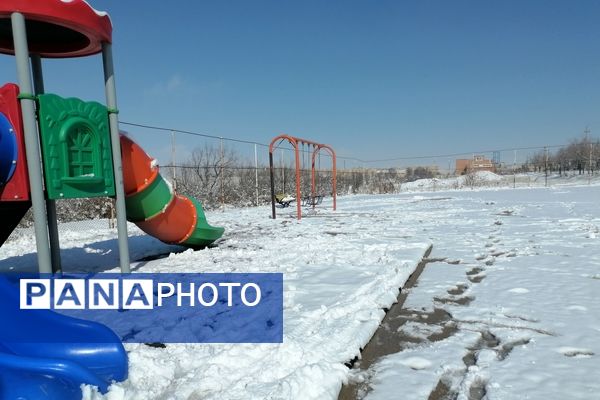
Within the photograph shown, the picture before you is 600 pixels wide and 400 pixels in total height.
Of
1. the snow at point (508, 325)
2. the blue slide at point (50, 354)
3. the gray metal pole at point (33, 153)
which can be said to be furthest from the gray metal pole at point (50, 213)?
the snow at point (508, 325)

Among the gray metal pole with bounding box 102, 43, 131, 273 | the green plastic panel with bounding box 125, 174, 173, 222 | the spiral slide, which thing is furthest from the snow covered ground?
the gray metal pole with bounding box 102, 43, 131, 273

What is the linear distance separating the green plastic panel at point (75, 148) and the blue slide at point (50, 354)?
1.59 metres

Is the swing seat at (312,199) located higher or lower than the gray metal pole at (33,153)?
lower

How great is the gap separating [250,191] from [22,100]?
1452 centimetres

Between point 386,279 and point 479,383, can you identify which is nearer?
point 479,383

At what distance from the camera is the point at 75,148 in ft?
13.1

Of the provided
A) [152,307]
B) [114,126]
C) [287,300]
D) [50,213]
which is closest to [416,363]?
[287,300]

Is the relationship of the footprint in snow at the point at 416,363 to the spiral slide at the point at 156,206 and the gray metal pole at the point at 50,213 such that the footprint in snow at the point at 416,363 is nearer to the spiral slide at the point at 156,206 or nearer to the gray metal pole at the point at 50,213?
the spiral slide at the point at 156,206

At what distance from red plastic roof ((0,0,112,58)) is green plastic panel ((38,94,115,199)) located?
0.69 m

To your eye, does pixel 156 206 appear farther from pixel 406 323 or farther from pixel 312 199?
pixel 312 199

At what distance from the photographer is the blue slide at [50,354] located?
183 cm

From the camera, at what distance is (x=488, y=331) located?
2996 mm

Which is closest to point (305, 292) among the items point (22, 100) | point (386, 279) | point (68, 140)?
point (386, 279)

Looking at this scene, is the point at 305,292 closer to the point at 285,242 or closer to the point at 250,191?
the point at 285,242
